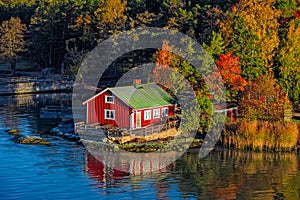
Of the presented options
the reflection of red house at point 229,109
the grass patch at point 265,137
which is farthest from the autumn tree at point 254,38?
the grass patch at point 265,137

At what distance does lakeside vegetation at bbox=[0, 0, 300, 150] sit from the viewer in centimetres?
7269

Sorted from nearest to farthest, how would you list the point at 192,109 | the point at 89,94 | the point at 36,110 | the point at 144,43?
the point at 192,109 → the point at 36,110 → the point at 89,94 → the point at 144,43

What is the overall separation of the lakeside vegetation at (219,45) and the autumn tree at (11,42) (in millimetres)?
212

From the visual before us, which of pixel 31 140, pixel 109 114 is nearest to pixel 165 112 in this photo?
pixel 109 114

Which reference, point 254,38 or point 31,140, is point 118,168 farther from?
point 254,38

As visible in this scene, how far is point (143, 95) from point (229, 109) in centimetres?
1001

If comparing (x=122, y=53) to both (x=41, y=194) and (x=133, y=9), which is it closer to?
(x=133, y=9)

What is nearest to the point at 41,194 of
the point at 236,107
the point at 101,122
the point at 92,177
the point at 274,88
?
the point at 92,177

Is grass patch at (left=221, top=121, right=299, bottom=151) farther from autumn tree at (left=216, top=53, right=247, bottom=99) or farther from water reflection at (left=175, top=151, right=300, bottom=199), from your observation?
autumn tree at (left=216, top=53, right=247, bottom=99)

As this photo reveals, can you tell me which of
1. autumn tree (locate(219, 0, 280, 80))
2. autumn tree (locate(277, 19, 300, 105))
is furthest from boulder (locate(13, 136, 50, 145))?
autumn tree (locate(277, 19, 300, 105))

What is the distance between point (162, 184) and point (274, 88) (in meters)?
28.7

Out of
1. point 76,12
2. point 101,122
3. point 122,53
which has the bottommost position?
point 101,122

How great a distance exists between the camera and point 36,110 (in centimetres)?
9319

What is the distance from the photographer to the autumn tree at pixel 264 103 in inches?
2913
